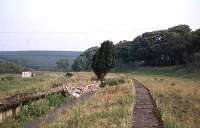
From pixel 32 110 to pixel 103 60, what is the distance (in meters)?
32.9

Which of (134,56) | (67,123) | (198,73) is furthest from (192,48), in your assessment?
(67,123)

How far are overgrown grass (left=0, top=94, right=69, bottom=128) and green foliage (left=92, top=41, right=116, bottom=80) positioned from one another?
26.3 m

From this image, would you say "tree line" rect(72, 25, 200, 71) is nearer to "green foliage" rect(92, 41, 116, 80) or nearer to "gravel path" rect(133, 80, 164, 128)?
"green foliage" rect(92, 41, 116, 80)

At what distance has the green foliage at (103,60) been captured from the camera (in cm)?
5580

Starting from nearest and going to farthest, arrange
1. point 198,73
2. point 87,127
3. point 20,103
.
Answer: point 87,127 < point 20,103 < point 198,73

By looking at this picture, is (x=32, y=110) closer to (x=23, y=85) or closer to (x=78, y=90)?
(x=78, y=90)

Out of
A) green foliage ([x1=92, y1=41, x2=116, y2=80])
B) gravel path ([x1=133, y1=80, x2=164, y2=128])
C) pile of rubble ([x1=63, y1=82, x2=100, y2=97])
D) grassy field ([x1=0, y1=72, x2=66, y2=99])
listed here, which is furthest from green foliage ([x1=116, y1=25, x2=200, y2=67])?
gravel path ([x1=133, y1=80, x2=164, y2=128])

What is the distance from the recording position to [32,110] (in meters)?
23.4

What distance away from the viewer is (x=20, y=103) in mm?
25172

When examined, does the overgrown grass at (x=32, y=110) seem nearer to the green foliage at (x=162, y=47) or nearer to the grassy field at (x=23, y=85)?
the grassy field at (x=23, y=85)

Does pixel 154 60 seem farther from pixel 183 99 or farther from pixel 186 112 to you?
pixel 186 112

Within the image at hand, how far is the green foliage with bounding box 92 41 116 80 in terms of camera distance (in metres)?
55.8

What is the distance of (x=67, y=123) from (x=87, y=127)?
175 centimetres

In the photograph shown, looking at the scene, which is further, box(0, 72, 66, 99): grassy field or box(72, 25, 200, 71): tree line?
box(72, 25, 200, 71): tree line
